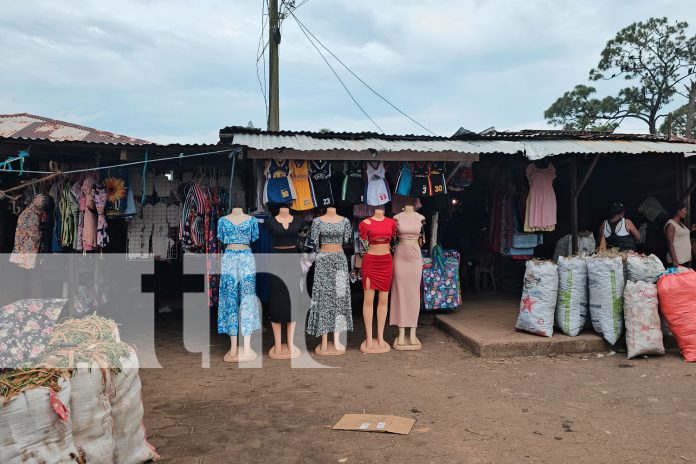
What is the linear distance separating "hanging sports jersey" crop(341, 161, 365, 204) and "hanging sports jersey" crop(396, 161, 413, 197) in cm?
49

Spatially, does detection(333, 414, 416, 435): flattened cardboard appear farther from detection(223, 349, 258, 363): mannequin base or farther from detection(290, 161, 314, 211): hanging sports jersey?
detection(290, 161, 314, 211): hanging sports jersey

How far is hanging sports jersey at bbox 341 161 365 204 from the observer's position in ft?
20.5

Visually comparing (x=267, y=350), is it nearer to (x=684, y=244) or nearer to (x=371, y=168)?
(x=371, y=168)

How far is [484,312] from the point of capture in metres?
7.15

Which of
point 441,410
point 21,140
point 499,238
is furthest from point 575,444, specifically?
point 21,140

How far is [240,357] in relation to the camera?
5.42 m

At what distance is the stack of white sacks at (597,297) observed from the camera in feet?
17.1

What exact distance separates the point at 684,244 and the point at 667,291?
2430 mm

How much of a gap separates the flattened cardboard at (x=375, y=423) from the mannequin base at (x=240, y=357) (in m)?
1.94

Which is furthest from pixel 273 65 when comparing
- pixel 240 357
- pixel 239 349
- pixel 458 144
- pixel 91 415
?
pixel 91 415

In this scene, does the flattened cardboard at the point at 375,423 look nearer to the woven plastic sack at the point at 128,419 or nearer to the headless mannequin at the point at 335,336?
the woven plastic sack at the point at 128,419

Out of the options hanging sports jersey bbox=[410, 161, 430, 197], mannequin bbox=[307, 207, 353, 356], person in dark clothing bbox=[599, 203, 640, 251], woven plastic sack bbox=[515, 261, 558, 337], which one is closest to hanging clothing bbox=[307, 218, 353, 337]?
mannequin bbox=[307, 207, 353, 356]

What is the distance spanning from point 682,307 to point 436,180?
3121mm

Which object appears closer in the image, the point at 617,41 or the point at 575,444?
the point at 575,444
